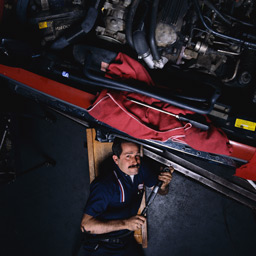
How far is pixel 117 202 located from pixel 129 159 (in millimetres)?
530

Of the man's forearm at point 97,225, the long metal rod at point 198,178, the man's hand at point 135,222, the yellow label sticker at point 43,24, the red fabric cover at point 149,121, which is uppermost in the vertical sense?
the yellow label sticker at point 43,24

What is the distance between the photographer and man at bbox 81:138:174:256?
194 centimetres

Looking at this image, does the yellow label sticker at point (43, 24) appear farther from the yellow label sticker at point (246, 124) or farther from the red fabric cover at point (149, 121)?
the yellow label sticker at point (246, 124)

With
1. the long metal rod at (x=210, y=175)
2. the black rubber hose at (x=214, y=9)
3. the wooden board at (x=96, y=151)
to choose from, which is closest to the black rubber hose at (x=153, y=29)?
the black rubber hose at (x=214, y=9)

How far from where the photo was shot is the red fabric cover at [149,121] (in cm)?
153

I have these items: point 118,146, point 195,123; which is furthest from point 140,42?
point 118,146

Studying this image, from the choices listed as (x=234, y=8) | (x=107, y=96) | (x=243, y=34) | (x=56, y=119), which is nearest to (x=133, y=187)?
(x=107, y=96)

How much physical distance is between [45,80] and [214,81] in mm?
1596

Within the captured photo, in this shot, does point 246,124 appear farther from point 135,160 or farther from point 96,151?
point 96,151

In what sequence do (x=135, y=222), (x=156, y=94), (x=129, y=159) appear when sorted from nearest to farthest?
(x=156, y=94), (x=135, y=222), (x=129, y=159)

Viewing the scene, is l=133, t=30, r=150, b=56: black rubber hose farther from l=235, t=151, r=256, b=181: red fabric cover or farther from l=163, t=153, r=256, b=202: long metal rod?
l=163, t=153, r=256, b=202: long metal rod

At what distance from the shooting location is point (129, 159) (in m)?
2.08

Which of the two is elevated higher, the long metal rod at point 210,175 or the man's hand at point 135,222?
the long metal rod at point 210,175

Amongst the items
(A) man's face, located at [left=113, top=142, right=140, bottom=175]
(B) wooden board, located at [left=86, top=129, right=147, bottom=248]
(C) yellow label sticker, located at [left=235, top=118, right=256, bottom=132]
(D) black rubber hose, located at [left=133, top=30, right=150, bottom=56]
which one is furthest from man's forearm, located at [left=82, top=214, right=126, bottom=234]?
(D) black rubber hose, located at [left=133, top=30, right=150, bottom=56]
